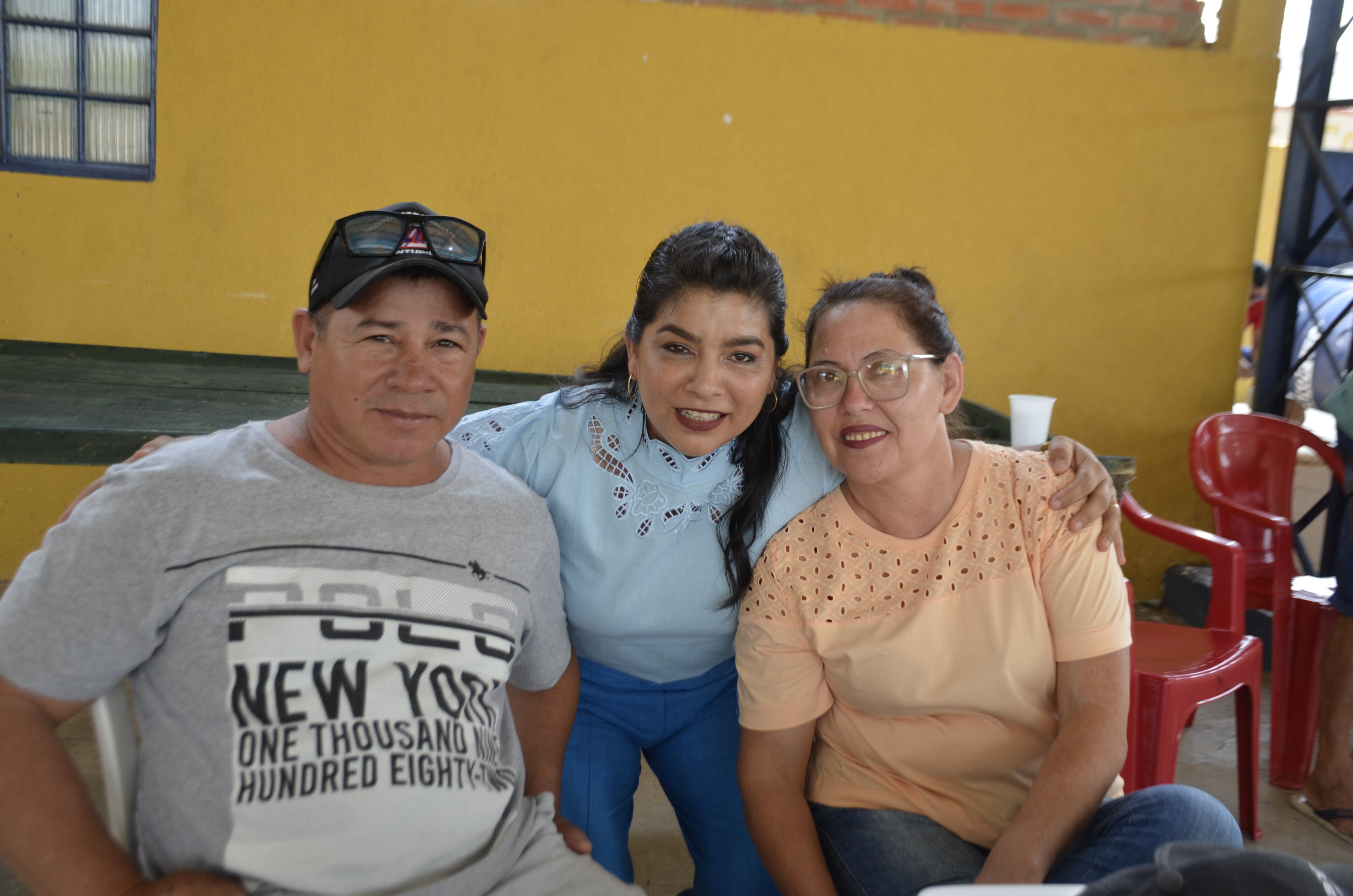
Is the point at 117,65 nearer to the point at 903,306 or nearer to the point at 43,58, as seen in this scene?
the point at 43,58

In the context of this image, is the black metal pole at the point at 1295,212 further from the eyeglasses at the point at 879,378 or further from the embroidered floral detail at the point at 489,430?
the embroidered floral detail at the point at 489,430

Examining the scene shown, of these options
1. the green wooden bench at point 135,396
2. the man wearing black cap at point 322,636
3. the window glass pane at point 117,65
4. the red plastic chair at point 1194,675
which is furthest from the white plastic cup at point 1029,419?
the window glass pane at point 117,65

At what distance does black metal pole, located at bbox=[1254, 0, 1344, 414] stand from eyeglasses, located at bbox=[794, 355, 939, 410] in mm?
3596

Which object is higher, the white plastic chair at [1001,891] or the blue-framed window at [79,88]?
the blue-framed window at [79,88]

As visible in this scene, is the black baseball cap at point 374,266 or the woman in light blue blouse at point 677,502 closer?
the black baseball cap at point 374,266

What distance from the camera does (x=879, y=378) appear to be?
161 cm

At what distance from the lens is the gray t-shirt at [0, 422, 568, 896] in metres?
1.17

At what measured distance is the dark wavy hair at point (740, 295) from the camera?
1.66 m

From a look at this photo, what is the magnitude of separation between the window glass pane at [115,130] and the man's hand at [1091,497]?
3.72m

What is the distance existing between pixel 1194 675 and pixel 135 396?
3.09 metres

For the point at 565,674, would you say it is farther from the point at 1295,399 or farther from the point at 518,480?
the point at 1295,399

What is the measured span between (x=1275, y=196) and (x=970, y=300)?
7.29m

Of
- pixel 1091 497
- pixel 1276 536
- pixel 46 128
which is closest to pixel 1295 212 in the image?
pixel 1276 536

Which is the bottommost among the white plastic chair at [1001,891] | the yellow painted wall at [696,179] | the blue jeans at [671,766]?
the blue jeans at [671,766]
